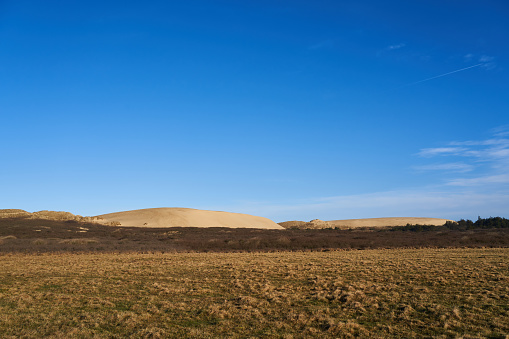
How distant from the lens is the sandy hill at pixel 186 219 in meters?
105

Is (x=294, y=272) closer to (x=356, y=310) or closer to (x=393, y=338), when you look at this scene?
(x=356, y=310)

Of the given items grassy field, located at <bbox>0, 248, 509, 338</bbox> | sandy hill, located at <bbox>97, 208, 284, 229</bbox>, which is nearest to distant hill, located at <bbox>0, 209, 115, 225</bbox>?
sandy hill, located at <bbox>97, 208, 284, 229</bbox>

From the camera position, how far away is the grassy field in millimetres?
11016

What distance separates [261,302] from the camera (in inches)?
569

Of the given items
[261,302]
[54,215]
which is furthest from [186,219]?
[261,302]

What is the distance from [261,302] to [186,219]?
9953 cm

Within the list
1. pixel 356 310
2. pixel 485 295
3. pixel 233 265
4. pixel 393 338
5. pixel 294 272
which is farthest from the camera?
pixel 233 265

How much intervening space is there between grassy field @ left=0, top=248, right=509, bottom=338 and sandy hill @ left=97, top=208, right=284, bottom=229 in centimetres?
8296

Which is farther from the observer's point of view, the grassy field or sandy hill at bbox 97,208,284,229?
sandy hill at bbox 97,208,284,229

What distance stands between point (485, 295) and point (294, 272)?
33.3ft

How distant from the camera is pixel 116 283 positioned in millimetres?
19406

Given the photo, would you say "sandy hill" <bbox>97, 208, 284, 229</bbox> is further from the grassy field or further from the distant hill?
the grassy field

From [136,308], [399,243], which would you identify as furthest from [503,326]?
[399,243]

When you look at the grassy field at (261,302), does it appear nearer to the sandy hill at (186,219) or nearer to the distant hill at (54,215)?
the distant hill at (54,215)
